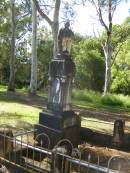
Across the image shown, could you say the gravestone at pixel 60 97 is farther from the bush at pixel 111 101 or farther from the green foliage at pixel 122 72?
the green foliage at pixel 122 72

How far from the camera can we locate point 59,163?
5621mm

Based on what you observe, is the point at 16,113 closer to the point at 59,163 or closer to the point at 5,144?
the point at 5,144

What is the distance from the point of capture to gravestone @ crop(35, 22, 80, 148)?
851 cm

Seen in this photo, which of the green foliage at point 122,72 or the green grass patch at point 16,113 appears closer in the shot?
the green grass patch at point 16,113

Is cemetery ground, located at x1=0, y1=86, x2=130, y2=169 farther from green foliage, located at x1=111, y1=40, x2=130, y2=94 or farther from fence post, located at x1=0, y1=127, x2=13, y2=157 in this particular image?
green foliage, located at x1=111, y1=40, x2=130, y2=94

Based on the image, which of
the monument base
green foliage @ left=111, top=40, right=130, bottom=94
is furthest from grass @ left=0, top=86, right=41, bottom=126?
green foliage @ left=111, top=40, right=130, bottom=94

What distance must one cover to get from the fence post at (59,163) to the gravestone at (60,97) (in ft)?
8.99

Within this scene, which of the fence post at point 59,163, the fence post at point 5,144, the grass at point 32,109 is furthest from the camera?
the grass at point 32,109

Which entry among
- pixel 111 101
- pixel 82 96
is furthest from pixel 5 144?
pixel 82 96

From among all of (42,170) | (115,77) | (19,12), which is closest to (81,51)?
(115,77)

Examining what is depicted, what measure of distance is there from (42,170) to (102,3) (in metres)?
21.4

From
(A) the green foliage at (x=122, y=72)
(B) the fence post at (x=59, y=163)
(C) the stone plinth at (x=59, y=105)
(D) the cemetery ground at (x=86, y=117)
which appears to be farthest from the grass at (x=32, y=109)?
(A) the green foliage at (x=122, y=72)

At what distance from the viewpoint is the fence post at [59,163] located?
559 centimetres

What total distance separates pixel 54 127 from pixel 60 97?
0.82 m
